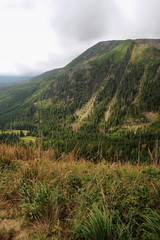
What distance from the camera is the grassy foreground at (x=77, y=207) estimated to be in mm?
2041

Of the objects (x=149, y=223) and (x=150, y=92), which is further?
(x=150, y=92)

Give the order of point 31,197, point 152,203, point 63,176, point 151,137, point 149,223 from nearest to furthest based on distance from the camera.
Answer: point 149,223 → point 152,203 → point 31,197 → point 63,176 → point 151,137

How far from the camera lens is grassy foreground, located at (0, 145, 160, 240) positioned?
2041 mm

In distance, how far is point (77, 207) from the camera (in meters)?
2.62

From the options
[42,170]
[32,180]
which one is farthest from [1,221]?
[42,170]

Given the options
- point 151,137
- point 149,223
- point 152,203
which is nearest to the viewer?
point 149,223

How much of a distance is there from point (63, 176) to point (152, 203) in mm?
2081

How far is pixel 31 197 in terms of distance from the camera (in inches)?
117

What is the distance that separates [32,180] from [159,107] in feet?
519

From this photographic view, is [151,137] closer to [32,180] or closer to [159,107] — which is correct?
[159,107]

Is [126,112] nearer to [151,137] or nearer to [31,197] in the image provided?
[151,137]

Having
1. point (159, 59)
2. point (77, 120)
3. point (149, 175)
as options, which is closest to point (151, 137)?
point (77, 120)

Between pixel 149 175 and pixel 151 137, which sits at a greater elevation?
pixel 149 175

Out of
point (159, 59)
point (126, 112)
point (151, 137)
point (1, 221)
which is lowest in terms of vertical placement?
point (151, 137)
